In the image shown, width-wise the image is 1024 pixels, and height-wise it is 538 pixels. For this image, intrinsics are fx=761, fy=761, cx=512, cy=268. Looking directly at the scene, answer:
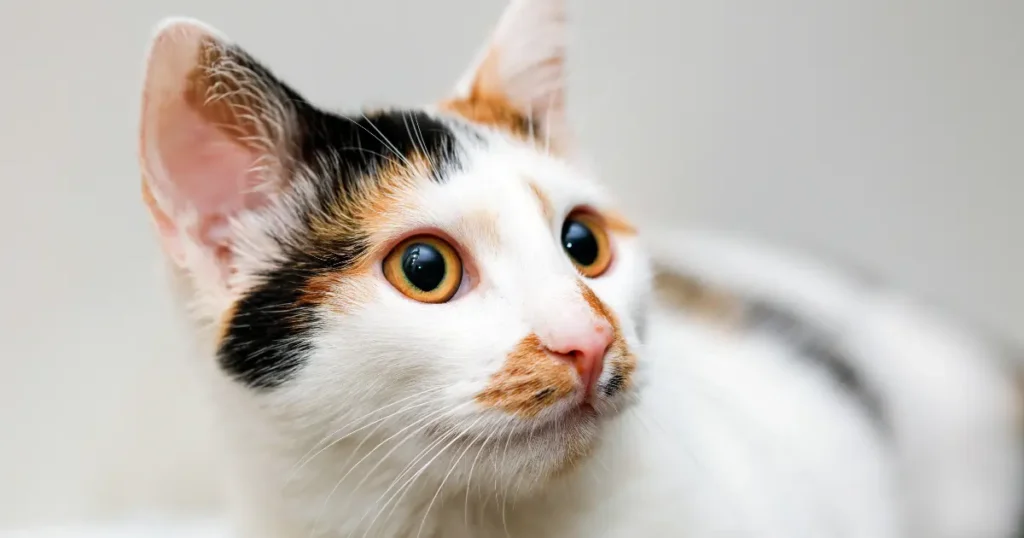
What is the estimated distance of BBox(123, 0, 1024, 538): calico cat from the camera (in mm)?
611

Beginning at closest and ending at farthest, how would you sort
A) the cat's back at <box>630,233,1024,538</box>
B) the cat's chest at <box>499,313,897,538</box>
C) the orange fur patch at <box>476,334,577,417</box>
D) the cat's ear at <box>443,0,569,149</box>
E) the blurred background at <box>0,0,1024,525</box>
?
the orange fur patch at <box>476,334,577,417</box> → the cat's chest at <box>499,313,897,538</box> → the cat's ear at <box>443,0,569,149</box> → the cat's back at <box>630,233,1024,538</box> → the blurred background at <box>0,0,1024,525</box>

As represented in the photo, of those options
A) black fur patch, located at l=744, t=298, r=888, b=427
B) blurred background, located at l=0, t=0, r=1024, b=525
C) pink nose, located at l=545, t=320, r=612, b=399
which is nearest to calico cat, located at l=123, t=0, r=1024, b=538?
pink nose, located at l=545, t=320, r=612, b=399

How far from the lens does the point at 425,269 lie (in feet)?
2.14

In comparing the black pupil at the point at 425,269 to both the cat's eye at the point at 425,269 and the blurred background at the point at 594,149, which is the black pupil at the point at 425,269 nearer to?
the cat's eye at the point at 425,269

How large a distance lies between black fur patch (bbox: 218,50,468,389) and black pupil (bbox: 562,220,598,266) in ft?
0.43

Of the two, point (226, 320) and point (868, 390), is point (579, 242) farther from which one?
point (868, 390)

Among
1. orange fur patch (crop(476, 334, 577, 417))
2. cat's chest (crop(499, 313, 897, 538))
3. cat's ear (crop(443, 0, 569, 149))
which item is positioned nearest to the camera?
orange fur patch (crop(476, 334, 577, 417))

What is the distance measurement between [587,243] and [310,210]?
271mm

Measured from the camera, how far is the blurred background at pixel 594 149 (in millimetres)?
1207

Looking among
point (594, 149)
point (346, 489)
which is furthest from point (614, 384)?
point (594, 149)

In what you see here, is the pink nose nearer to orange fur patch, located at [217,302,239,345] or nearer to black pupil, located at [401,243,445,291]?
black pupil, located at [401,243,445,291]

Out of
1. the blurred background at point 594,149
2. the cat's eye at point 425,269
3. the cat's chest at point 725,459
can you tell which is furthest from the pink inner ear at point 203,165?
the blurred background at point 594,149

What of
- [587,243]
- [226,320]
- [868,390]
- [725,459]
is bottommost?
[868,390]

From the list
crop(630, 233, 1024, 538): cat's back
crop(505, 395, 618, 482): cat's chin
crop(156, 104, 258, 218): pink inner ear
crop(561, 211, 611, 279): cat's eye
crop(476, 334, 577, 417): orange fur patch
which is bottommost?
crop(630, 233, 1024, 538): cat's back
